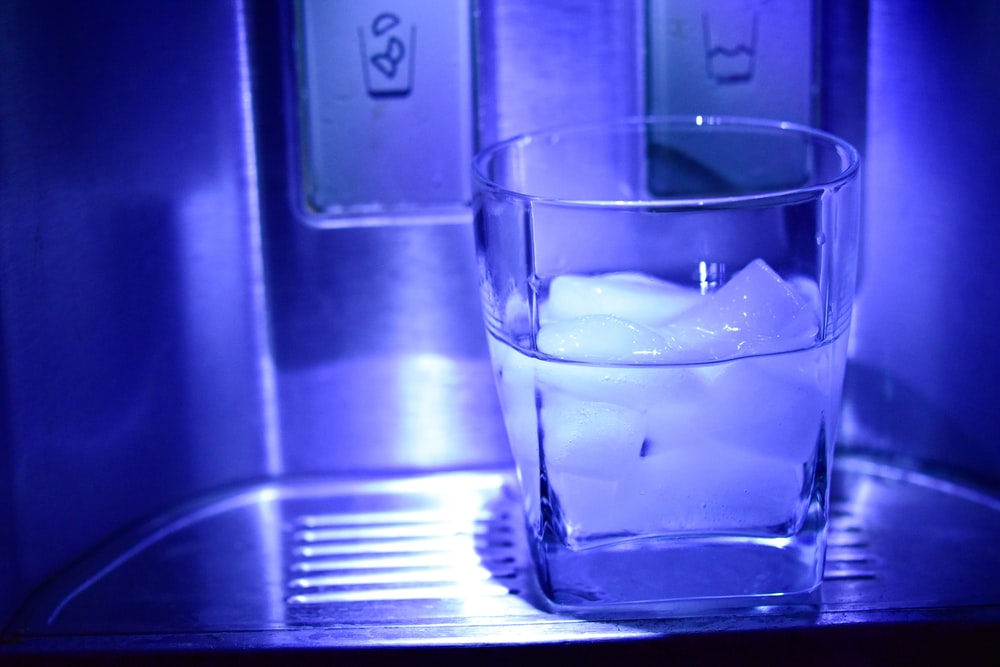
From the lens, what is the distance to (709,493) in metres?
0.48

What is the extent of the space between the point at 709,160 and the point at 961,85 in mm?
121

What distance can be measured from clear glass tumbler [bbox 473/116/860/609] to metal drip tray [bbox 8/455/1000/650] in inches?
1.0

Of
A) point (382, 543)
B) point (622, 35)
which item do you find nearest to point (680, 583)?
point (382, 543)

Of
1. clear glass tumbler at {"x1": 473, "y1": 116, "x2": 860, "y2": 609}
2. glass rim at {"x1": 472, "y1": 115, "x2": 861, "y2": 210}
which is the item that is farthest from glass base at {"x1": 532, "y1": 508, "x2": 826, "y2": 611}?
glass rim at {"x1": 472, "y1": 115, "x2": 861, "y2": 210}

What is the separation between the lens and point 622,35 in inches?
23.0

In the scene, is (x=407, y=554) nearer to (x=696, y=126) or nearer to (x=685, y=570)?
(x=685, y=570)

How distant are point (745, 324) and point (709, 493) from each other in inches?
2.7

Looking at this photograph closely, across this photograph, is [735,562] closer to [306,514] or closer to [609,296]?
[609,296]

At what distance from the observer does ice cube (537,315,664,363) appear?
0.46m

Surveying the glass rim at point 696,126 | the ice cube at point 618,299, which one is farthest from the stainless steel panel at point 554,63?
the ice cube at point 618,299

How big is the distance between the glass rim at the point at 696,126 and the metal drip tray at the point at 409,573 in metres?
0.16

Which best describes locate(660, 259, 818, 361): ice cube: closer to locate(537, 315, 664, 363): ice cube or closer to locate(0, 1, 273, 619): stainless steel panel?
locate(537, 315, 664, 363): ice cube

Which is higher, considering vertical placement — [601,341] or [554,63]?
[554,63]

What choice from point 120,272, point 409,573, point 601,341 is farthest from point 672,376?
point 120,272
